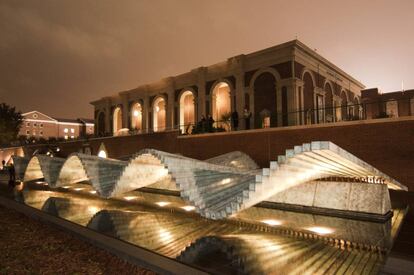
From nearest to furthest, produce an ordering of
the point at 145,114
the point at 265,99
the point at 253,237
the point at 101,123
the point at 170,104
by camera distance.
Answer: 1. the point at 253,237
2. the point at 265,99
3. the point at 170,104
4. the point at 145,114
5. the point at 101,123

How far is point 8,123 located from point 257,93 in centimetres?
5500

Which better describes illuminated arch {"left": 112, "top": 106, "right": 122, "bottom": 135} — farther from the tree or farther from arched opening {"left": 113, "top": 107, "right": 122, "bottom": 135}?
the tree

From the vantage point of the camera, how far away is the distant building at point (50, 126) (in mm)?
81438

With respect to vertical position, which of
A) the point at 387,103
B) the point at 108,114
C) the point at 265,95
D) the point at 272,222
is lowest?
the point at 272,222

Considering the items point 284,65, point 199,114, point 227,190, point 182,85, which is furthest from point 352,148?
point 182,85

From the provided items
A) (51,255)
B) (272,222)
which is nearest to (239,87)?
(272,222)

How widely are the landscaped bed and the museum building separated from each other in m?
A: 13.7

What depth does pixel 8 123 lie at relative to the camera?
2291 inches

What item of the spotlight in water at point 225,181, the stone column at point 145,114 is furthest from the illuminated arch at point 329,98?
the spotlight in water at point 225,181

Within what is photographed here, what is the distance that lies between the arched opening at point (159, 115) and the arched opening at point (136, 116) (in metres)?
2.64

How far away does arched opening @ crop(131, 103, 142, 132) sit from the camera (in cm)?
3606

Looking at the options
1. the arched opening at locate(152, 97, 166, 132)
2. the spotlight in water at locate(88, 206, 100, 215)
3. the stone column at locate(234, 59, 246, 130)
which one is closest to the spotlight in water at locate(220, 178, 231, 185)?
the spotlight in water at locate(88, 206, 100, 215)

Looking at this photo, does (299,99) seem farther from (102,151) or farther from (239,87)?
(102,151)

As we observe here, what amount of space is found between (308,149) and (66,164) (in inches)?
517
